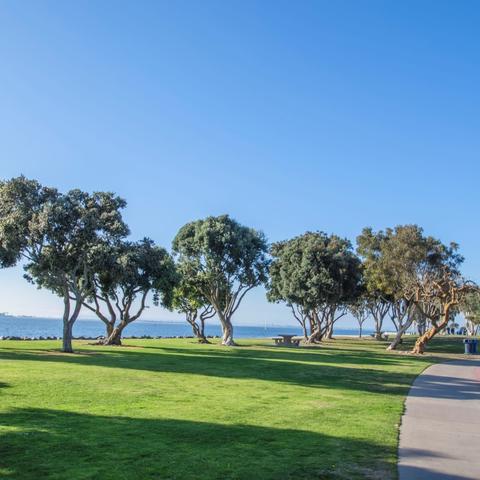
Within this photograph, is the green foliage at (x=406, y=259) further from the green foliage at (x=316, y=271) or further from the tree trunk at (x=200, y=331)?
the tree trunk at (x=200, y=331)

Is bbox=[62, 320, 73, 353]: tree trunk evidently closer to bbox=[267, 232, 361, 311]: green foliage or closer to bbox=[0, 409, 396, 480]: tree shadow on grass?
bbox=[0, 409, 396, 480]: tree shadow on grass

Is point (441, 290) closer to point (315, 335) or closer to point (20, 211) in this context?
point (315, 335)

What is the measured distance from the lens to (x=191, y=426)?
31.3ft

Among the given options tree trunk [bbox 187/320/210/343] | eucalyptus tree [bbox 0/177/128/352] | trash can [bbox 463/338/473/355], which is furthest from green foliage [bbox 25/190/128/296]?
trash can [bbox 463/338/473/355]

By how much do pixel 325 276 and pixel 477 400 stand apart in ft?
105

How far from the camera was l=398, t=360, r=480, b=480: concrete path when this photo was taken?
24.1 feet

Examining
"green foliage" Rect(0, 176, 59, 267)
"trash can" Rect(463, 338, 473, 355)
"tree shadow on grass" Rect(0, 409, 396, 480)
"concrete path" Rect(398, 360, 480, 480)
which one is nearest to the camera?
"tree shadow on grass" Rect(0, 409, 396, 480)

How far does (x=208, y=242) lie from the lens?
42469 mm

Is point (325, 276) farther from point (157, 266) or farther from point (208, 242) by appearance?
point (157, 266)

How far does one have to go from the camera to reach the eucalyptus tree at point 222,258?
4253cm

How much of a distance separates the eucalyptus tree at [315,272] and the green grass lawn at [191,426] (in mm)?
29185

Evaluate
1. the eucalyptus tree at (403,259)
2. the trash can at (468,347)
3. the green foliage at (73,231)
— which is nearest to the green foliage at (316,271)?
the eucalyptus tree at (403,259)

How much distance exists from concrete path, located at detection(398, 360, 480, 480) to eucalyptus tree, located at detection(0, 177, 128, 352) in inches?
674

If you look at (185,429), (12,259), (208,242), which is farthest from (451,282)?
(185,429)
